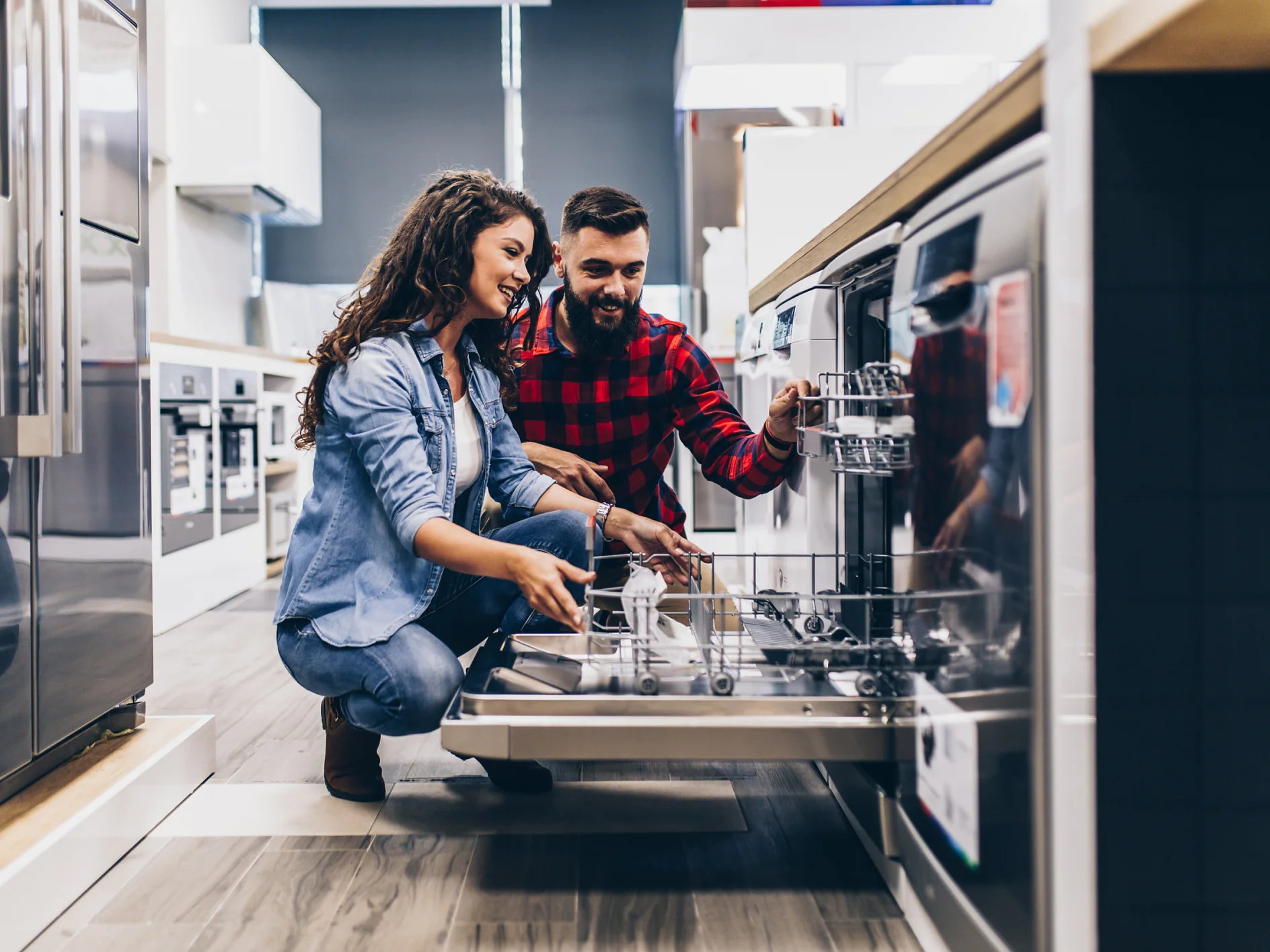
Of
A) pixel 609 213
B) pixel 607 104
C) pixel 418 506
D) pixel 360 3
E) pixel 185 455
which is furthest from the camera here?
pixel 607 104

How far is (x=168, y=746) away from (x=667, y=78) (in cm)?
422

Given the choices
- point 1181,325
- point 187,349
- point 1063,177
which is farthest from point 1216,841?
point 187,349

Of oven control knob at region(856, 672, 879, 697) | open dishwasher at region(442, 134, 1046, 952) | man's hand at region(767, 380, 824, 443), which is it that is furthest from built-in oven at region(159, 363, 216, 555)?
oven control knob at region(856, 672, 879, 697)

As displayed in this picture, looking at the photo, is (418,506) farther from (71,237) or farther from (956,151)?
(956,151)

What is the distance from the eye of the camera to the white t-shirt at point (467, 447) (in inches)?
60.2

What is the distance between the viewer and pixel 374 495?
140cm

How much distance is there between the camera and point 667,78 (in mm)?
4879

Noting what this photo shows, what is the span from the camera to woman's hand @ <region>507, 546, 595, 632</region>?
3.68ft

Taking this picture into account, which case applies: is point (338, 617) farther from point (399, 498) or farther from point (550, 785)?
point (550, 785)

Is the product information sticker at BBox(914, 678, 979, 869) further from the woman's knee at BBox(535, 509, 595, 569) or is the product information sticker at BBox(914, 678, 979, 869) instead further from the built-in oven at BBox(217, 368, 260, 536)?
the built-in oven at BBox(217, 368, 260, 536)

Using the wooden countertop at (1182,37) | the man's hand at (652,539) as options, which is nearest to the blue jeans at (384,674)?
the man's hand at (652,539)

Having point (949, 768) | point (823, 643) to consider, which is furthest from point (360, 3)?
point (949, 768)

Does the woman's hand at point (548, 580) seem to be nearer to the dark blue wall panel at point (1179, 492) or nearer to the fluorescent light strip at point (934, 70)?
the dark blue wall panel at point (1179, 492)

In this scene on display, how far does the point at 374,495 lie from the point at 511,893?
56 cm
